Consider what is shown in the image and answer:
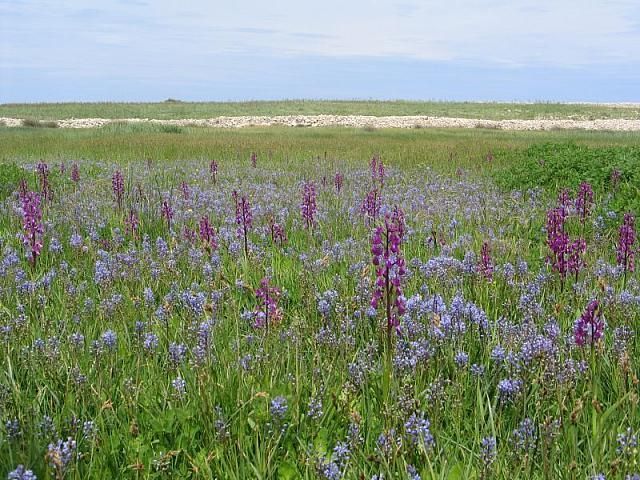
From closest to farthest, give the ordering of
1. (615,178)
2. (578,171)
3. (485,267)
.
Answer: (485,267) < (615,178) < (578,171)

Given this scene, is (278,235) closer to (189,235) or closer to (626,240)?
(189,235)

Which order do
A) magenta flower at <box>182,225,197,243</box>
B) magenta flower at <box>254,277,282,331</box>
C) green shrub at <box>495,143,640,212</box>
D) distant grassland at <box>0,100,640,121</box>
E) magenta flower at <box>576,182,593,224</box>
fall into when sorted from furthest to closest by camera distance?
→ 1. distant grassland at <box>0,100,640,121</box>
2. green shrub at <box>495,143,640,212</box>
3. magenta flower at <box>576,182,593,224</box>
4. magenta flower at <box>182,225,197,243</box>
5. magenta flower at <box>254,277,282,331</box>

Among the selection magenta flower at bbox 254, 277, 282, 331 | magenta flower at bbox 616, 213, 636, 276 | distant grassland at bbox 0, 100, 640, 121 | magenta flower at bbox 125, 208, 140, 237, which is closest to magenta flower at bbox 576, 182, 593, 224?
magenta flower at bbox 616, 213, 636, 276

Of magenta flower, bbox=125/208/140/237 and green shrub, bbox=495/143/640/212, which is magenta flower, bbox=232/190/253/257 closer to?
magenta flower, bbox=125/208/140/237

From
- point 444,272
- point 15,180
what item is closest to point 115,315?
point 444,272

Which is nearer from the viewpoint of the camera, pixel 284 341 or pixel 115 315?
pixel 284 341

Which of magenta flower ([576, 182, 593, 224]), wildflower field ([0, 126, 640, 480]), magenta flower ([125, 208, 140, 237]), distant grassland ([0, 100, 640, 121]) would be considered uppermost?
distant grassland ([0, 100, 640, 121])

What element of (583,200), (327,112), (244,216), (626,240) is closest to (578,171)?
(583,200)

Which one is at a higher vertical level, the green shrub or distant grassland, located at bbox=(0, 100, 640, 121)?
distant grassland, located at bbox=(0, 100, 640, 121)

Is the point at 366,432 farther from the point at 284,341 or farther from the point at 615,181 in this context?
the point at 615,181

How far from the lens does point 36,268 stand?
5.70m

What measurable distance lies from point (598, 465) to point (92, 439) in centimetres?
210

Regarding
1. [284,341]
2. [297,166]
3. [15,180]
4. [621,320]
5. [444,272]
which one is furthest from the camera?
[297,166]

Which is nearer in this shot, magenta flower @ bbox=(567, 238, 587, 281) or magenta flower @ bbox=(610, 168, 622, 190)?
magenta flower @ bbox=(567, 238, 587, 281)
